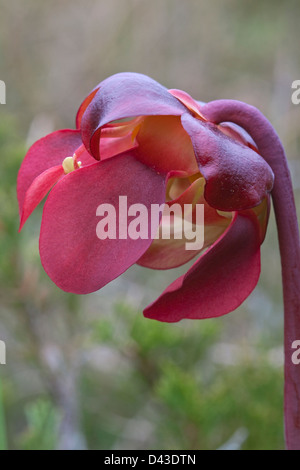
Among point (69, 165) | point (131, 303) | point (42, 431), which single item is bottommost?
point (42, 431)

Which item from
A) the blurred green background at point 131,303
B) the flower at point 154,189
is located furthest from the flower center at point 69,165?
the blurred green background at point 131,303

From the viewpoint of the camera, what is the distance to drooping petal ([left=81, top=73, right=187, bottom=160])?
0.33 m

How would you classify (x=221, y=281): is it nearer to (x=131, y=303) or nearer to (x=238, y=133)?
(x=238, y=133)

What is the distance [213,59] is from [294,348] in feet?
6.74

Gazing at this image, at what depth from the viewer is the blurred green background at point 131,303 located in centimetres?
78

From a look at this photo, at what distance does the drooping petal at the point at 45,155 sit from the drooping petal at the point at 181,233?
3.1 inches

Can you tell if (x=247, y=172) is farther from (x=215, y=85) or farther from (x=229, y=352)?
(x=215, y=85)

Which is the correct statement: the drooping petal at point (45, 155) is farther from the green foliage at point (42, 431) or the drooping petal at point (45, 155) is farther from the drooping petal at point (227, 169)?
the green foliage at point (42, 431)

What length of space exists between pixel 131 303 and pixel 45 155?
24.5 inches

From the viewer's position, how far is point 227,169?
33 cm

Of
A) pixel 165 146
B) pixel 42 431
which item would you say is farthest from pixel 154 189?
pixel 42 431

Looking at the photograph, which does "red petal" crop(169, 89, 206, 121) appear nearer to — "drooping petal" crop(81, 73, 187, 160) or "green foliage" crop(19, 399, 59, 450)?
"drooping petal" crop(81, 73, 187, 160)
